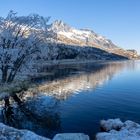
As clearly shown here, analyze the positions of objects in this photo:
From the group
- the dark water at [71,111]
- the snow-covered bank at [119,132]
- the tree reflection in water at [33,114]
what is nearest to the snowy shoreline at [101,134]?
the snow-covered bank at [119,132]

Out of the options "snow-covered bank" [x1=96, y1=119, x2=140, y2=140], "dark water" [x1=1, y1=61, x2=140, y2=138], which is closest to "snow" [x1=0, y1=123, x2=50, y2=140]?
"snow-covered bank" [x1=96, y1=119, x2=140, y2=140]

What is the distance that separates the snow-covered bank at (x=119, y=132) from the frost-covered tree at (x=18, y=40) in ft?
116

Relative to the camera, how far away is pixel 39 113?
1884 inches

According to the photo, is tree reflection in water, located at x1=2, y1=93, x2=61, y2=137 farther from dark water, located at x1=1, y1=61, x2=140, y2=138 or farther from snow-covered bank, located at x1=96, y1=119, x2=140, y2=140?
snow-covered bank, located at x1=96, y1=119, x2=140, y2=140

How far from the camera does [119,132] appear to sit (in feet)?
101

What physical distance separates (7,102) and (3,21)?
25752 millimetres

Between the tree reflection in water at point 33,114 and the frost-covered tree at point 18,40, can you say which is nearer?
the tree reflection in water at point 33,114

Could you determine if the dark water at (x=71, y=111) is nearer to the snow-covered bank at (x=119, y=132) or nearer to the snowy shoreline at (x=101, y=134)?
the snow-covered bank at (x=119, y=132)

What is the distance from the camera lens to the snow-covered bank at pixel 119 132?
93.5ft

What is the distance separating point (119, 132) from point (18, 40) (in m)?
44.3

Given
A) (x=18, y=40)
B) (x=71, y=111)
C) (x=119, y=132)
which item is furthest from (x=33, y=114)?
(x=18, y=40)

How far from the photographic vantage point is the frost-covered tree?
67188 mm

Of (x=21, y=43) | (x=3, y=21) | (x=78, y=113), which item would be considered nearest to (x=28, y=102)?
(x=78, y=113)

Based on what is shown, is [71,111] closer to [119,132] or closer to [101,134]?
[119,132]
